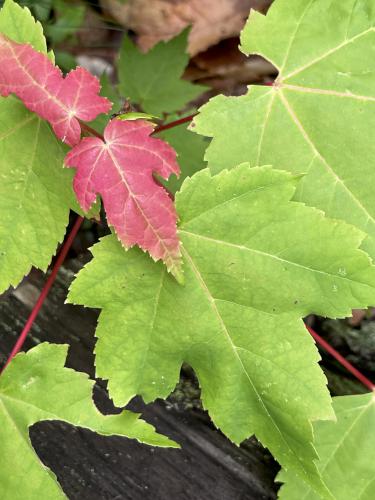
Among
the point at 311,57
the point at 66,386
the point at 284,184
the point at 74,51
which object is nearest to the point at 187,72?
the point at 74,51

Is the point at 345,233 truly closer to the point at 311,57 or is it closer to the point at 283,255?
the point at 283,255

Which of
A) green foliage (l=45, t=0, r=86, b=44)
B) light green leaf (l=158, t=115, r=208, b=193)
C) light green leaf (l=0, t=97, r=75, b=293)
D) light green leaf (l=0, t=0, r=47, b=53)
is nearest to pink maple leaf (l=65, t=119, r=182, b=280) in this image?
light green leaf (l=0, t=97, r=75, b=293)

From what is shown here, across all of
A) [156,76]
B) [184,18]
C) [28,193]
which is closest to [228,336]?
[28,193]

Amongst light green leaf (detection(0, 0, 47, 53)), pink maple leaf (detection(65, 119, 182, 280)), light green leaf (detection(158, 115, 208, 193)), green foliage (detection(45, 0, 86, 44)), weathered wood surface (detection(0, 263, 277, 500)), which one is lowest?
weathered wood surface (detection(0, 263, 277, 500))

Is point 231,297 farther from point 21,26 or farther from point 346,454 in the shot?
point 21,26

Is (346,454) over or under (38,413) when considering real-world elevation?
under

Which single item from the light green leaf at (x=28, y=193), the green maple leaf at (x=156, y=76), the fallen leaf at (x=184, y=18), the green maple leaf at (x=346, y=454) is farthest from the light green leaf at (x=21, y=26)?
the fallen leaf at (x=184, y=18)

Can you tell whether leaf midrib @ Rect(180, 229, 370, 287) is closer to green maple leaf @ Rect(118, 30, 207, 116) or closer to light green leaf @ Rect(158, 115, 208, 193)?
light green leaf @ Rect(158, 115, 208, 193)
